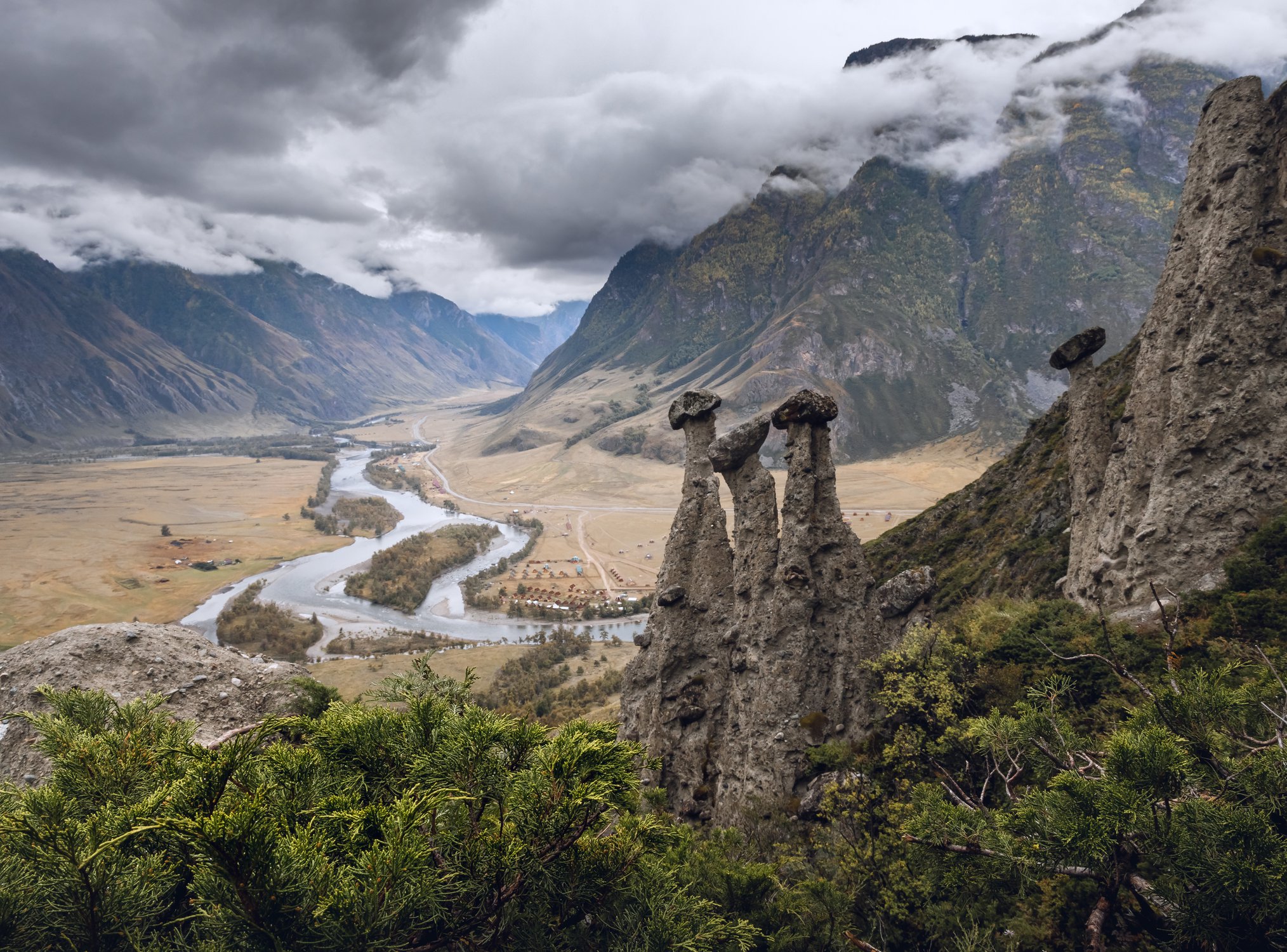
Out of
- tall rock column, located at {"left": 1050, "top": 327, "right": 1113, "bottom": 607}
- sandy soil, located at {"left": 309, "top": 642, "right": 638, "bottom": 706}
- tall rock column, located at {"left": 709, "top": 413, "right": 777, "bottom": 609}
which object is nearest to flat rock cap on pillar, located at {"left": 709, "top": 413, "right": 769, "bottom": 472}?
tall rock column, located at {"left": 709, "top": 413, "right": 777, "bottom": 609}

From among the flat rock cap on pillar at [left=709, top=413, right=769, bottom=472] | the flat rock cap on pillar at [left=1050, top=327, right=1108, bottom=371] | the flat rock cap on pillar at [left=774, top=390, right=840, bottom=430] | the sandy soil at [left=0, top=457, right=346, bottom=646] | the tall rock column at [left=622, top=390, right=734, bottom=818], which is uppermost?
the flat rock cap on pillar at [left=1050, top=327, right=1108, bottom=371]

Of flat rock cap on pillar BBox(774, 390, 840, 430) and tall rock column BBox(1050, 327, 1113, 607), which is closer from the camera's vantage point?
flat rock cap on pillar BBox(774, 390, 840, 430)

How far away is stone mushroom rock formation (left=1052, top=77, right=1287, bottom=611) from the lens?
51.4ft

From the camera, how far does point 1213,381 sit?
16281 mm

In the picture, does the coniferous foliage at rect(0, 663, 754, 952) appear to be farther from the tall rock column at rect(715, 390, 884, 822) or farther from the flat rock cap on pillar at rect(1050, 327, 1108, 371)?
the flat rock cap on pillar at rect(1050, 327, 1108, 371)

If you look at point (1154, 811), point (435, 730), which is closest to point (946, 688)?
point (1154, 811)

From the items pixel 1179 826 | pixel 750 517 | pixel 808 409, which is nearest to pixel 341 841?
pixel 1179 826

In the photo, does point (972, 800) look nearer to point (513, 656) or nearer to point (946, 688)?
point (946, 688)

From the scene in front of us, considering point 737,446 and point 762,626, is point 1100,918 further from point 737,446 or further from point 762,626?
point 737,446

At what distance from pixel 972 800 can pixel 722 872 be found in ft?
16.8

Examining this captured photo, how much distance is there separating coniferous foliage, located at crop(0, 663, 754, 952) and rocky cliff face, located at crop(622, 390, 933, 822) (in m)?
10.9

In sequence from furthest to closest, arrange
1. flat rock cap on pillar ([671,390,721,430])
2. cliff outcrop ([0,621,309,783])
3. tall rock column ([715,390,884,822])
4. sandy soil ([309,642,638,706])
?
sandy soil ([309,642,638,706]) < flat rock cap on pillar ([671,390,721,430]) < tall rock column ([715,390,884,822]) < cliff outcrop ([0,621,309,783])

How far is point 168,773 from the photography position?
213 inches

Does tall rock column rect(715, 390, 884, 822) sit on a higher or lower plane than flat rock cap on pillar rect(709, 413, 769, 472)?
lower
